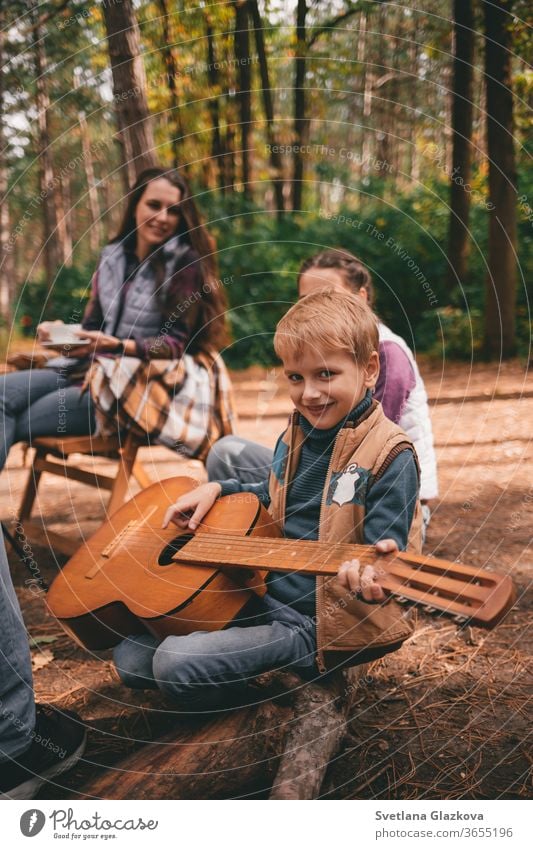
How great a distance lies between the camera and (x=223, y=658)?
2109 mm

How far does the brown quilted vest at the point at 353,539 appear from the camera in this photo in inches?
81.4

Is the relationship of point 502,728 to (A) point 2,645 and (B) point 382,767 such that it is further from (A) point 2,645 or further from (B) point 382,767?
(A) point 2,645

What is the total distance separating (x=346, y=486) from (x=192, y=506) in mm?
601

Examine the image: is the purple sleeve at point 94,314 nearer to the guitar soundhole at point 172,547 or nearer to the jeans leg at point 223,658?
the guitar soundhole at point 172,547

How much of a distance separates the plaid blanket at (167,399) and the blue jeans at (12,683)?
60.9 inches

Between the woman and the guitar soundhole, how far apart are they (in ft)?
A: 4.80

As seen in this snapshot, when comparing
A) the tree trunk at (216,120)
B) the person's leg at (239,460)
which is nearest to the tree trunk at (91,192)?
the tree trunk at (216,120)

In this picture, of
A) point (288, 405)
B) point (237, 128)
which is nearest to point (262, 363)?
point (288, 405)

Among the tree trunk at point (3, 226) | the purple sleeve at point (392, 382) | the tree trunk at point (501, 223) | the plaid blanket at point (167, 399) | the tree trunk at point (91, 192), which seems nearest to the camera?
the purple sleeve at point (392, 382)

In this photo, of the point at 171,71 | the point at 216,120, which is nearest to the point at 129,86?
the point at 171,71

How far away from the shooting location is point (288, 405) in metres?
8.09

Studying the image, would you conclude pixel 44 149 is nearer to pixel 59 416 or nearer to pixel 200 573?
pixel 59 416

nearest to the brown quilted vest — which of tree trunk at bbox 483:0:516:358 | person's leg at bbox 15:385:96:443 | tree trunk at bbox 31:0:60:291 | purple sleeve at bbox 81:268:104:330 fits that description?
person's leg at bbox 15:385:96:443
